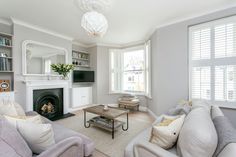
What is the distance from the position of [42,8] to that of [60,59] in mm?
1696

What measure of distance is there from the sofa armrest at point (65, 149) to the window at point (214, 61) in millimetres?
2616

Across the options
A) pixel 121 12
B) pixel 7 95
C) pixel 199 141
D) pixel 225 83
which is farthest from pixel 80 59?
pixel 199 141

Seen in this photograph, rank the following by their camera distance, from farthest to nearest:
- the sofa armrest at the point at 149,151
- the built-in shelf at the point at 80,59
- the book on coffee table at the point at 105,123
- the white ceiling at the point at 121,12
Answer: the built-in shelf at the point at 80,59, the book on coffee table at the point at 105,123, the white ceiling at the point at 121,12, the sofa armrest at the point at 149,151

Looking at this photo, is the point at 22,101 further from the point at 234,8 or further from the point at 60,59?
the point at 234,8

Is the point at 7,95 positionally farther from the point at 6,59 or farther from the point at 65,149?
the point at 65,149

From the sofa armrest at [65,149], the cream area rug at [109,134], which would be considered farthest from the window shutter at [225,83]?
the sofa armrest at [65,149]

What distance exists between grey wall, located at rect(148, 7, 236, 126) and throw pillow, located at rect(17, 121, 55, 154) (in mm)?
2714

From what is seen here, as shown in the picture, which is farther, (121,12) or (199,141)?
(121,12)

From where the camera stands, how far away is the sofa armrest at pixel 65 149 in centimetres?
103

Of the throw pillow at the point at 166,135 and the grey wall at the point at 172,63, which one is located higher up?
the grey wall at the point at 172,63

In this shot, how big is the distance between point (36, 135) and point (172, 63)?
9.80ft

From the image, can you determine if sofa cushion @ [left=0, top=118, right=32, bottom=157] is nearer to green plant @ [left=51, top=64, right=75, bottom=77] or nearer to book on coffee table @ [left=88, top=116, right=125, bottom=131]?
book on coffee table @ [left=88, top=116, right=125, bottom=131]

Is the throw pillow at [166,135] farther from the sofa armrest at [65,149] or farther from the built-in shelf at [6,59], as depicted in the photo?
the built-in shelf at [6,59]

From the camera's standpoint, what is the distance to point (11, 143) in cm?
91
